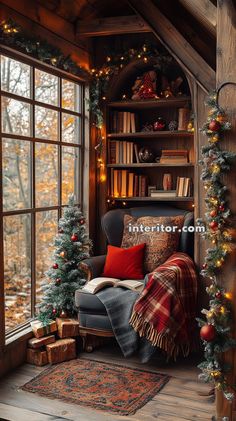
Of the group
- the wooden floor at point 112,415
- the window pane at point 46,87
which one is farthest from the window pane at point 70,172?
the wooden floor at point 112,415

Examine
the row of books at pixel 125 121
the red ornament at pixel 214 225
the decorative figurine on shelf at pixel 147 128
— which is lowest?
the red ornament at pixel 214 225

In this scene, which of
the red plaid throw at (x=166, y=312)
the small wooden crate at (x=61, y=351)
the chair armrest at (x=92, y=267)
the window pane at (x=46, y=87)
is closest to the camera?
the red plaid throw at (x=166, y=312)

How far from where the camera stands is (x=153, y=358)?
13.1 feet

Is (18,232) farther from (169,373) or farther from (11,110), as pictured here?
(169,373)

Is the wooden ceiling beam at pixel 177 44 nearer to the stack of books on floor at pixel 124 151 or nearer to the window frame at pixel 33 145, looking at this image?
the window frame at pixel 33 145

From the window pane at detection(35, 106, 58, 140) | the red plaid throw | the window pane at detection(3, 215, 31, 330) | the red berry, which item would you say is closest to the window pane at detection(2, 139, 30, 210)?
the window pane at detection(3, 215, 31, 330)

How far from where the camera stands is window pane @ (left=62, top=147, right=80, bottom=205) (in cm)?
462

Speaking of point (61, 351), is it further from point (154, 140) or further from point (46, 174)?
point (154, 140)

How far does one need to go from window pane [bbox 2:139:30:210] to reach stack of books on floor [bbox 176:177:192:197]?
1.56 m

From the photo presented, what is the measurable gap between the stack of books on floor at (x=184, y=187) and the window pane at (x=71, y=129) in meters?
1.09

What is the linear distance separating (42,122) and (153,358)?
2.21m

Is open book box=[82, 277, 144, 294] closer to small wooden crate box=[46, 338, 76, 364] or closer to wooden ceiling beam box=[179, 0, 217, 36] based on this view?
small wooden crate box=[46, 338, 76, 364]

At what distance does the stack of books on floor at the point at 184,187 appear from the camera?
475 centimetres

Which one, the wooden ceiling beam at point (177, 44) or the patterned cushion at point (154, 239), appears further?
the patterned cushion at point (154, 239)
